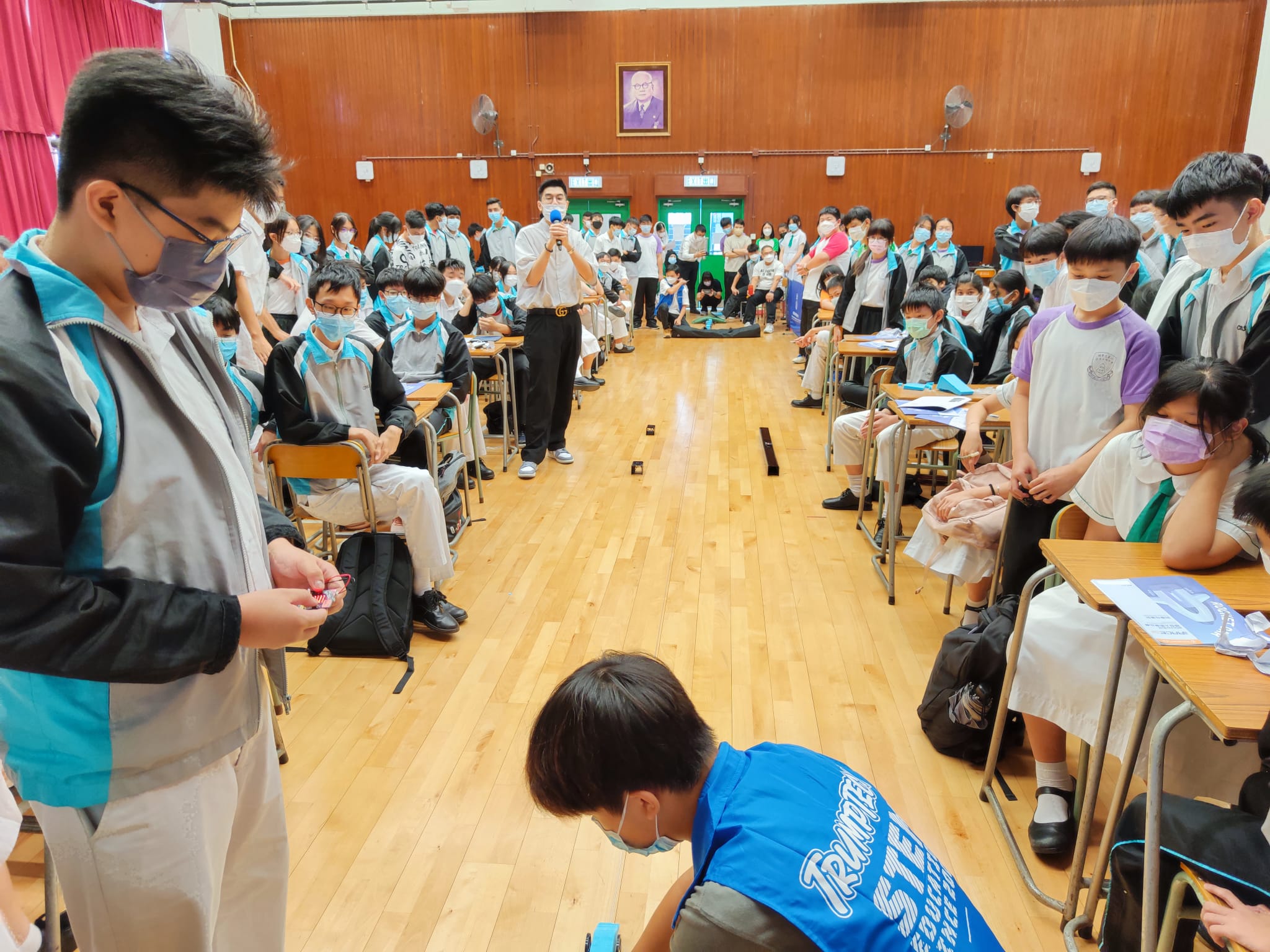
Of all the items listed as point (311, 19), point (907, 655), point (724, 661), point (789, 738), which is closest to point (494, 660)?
point (724, 661)

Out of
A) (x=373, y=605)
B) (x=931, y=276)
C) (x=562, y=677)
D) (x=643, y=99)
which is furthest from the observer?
(x=643, y=99)

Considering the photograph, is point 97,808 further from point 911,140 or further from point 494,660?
point 911,140

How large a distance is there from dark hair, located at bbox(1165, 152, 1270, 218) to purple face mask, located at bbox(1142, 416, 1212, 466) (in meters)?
0.74

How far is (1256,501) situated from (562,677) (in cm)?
204

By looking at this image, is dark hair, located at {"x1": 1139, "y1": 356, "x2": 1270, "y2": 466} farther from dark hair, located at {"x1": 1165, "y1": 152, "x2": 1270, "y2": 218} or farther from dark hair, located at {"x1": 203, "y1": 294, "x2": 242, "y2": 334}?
dark hair, located at {"x1": 203, "y1": 294, "x2": 242, "y2": 334}

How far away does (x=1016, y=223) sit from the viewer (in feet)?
24.3

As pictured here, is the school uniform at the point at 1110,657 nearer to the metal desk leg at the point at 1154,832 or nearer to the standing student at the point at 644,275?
the metal desk leg at the point at 1154,832

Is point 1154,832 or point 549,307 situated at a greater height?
point 549,307

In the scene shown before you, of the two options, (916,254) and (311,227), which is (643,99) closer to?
(311,227)

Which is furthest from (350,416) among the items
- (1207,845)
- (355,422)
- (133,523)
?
(1207,845)

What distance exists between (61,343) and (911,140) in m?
13.0

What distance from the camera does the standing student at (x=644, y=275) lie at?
10.6 meters

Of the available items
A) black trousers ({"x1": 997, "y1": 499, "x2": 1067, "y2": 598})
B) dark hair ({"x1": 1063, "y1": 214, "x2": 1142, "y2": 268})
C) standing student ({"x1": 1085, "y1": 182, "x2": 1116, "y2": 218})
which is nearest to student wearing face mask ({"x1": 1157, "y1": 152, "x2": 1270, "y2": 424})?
dark hair ({"x1": 1063, "y1": 214, "x2": 1142, "y2": 268})

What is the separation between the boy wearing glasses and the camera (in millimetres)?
2957
